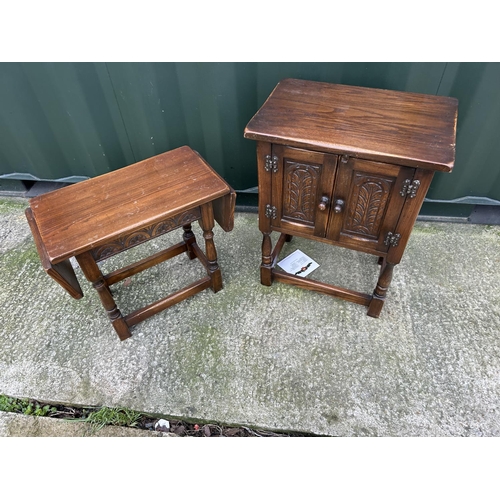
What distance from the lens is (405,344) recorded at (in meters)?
2.07

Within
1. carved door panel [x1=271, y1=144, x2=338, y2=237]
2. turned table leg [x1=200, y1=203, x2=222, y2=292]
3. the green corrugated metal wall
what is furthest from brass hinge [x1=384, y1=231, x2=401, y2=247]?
the green corrugated metal wall

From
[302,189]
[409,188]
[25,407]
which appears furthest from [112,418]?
[409,188]

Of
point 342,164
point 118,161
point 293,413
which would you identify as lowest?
point 293,413

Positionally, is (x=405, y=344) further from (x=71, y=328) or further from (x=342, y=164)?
(x=71, y=328)

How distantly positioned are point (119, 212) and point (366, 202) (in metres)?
1.14

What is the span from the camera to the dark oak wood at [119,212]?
162cm

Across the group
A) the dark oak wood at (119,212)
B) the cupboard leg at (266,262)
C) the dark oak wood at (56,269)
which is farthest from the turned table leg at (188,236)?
the dark oak wood at (56,269)

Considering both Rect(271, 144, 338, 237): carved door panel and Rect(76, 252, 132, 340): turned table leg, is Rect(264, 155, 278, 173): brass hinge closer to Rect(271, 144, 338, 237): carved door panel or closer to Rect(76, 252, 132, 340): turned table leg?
Rect(271, 144, 338, 237): carved door panel

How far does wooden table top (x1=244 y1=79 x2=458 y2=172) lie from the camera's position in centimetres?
149

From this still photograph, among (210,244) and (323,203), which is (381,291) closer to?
(323,203)

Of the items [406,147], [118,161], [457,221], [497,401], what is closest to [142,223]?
[406,147]

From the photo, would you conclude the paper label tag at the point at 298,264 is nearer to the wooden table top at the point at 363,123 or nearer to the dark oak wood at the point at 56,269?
the wooden table top at the point at 363,123

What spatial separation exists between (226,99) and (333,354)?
1.67 metres

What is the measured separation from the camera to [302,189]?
5.84ft
